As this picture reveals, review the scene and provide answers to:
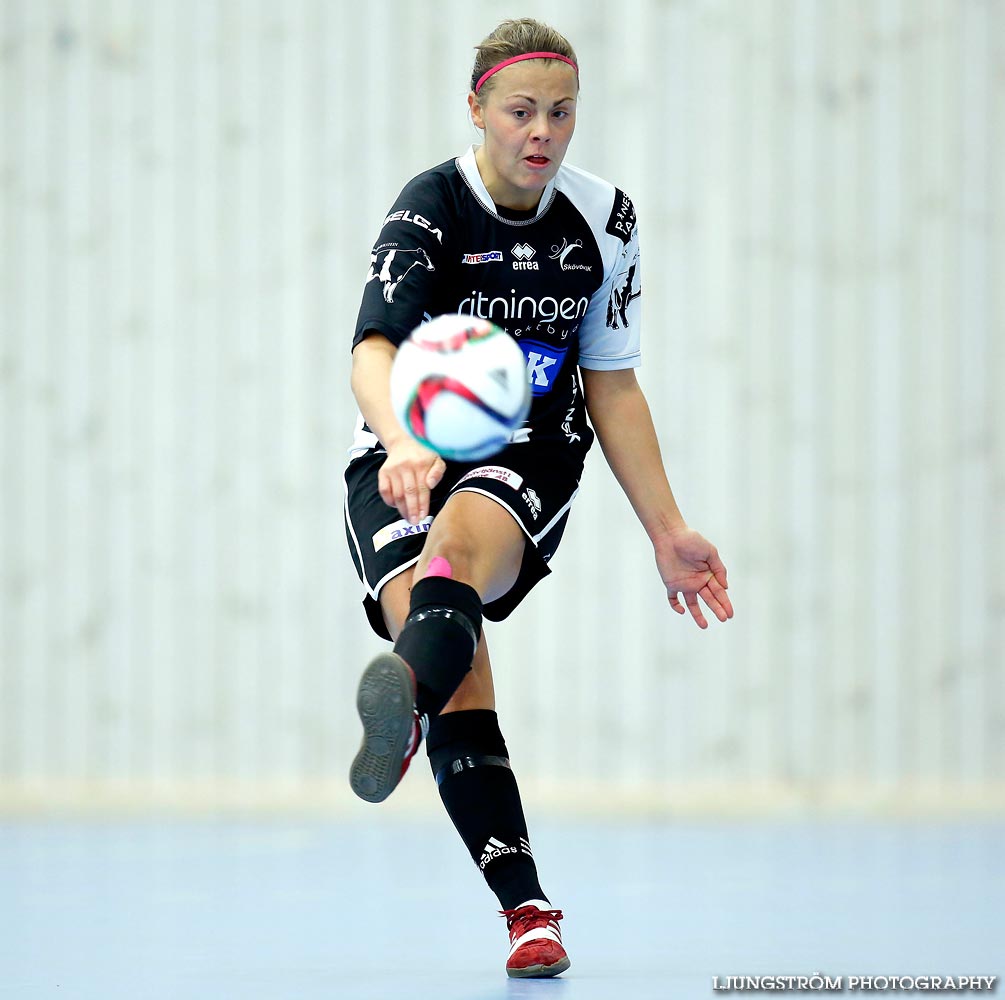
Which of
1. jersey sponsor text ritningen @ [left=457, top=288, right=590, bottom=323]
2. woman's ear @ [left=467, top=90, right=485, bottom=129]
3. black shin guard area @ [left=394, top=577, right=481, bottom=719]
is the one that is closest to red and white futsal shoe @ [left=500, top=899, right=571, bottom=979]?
black shin guard area @ [left=394, top=577, right=481, bottom=719]

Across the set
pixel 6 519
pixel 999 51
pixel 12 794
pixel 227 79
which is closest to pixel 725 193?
pixel 999 51

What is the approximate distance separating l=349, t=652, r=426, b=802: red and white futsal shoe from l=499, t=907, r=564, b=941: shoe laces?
1.85 feet

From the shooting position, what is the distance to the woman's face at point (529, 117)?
2.85 meters

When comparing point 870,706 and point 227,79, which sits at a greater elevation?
point 227,79

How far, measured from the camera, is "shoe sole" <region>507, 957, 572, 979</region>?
2764 millimetres

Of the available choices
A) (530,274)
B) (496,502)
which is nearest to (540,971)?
(496,502)

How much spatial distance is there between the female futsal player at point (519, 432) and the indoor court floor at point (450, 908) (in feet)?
1.16

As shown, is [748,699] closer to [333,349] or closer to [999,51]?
[333,349]

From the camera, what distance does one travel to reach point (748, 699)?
6.78 meters

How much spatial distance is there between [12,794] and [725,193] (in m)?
4.25

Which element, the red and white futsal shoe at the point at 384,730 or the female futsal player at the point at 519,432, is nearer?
the red and white futsal shoe at the point at 384,730

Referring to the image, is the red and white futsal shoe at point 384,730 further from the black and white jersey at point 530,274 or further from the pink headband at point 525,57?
the pink headband at point 525,57

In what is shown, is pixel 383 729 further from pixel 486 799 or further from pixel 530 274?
pixel 530 274

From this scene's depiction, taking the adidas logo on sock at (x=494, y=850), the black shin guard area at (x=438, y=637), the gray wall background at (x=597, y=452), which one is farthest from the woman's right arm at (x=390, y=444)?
the gray wall background at (x=597, y=452)
